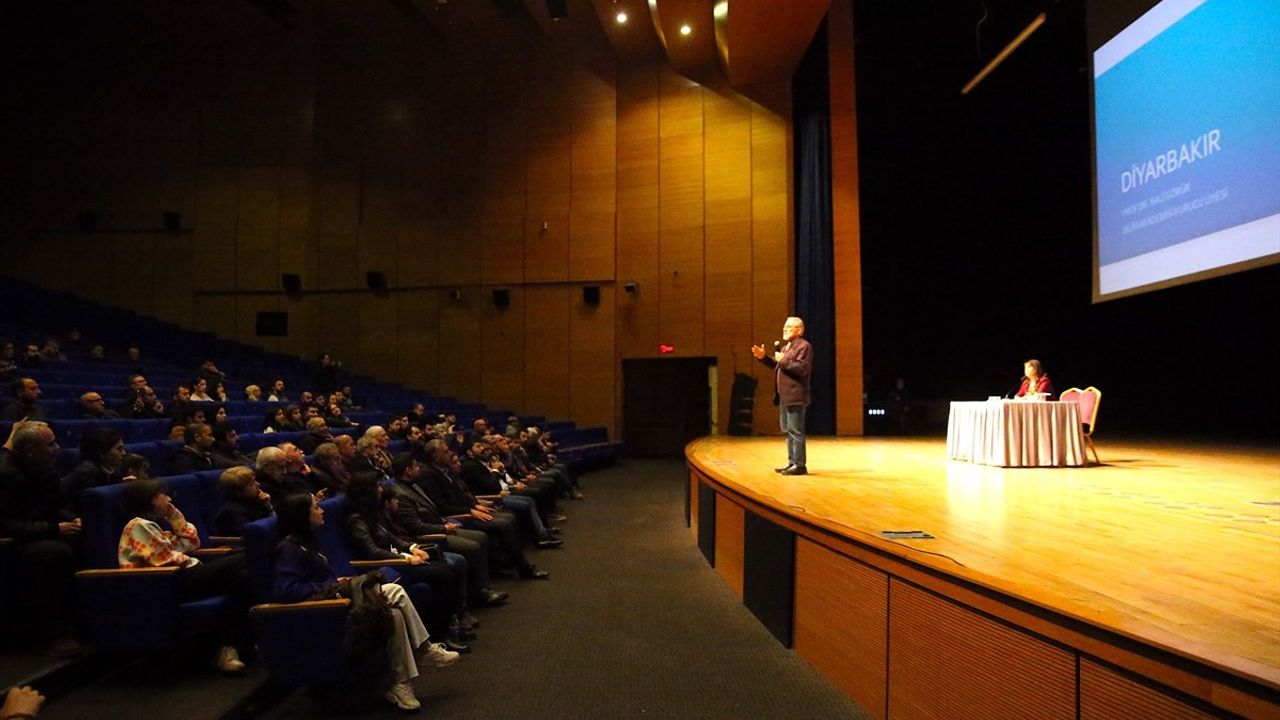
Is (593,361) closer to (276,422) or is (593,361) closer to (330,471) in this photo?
(276,422)

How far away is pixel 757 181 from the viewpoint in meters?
10.1

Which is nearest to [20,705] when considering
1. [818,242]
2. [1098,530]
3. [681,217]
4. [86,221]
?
[1098,530]

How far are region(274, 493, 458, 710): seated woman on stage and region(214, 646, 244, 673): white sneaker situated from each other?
16.6 inches

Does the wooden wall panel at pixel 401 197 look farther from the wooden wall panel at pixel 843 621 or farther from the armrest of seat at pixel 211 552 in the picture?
the armrest of seat at pixel 211 552

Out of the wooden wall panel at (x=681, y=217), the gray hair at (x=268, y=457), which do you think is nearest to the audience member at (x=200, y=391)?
the gray hair at (x=268, y=457)

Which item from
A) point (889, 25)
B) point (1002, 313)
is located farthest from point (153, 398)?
point (1002, 313)

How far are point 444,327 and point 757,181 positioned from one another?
17.1ft

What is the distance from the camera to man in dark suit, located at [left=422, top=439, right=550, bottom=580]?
3875 millimetres

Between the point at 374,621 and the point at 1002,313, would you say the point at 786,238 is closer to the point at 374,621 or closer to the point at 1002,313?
the point at 1002,313

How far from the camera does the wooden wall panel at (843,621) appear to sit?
213 cm

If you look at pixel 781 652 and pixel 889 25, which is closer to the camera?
pixel 781 652

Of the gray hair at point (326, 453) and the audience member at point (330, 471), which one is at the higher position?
the gray hair at point (326, 453)

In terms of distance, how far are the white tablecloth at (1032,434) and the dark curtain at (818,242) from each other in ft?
12.6

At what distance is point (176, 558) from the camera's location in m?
2.46
